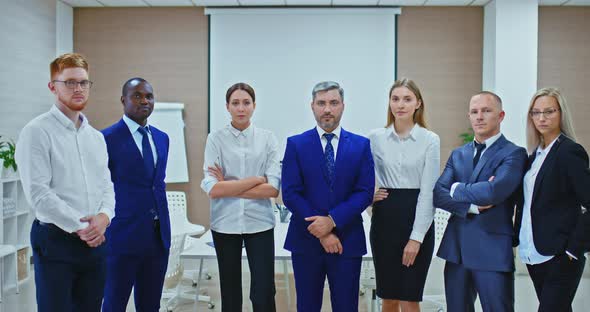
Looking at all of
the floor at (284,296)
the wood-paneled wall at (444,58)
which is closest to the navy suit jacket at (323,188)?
the floor at (284,296)

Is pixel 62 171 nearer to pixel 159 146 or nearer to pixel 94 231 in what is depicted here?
pixel 94 231

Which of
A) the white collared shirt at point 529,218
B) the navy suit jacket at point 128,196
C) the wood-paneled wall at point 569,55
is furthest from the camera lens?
the wood-paneled wall at point 569,55

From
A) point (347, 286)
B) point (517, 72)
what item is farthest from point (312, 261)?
point (517, 72)

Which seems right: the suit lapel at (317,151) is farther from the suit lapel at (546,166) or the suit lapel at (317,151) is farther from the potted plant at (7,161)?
the potted plant at (7,161)

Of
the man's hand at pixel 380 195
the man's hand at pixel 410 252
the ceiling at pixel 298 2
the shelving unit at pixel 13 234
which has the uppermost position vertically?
the ceiling at pixel 298 2

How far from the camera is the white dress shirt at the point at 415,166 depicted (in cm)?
277

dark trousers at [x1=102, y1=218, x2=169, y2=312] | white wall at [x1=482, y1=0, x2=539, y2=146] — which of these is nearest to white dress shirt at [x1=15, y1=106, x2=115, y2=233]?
dark trousers at [x1=102, y1=218, x2=169, y2=312]

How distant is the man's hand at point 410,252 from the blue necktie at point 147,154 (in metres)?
1.49

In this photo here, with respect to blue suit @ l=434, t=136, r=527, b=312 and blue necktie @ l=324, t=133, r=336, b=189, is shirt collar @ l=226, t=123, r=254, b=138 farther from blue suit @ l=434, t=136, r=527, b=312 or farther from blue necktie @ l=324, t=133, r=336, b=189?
blue suit @ l=434, t=136, r=527, b=312

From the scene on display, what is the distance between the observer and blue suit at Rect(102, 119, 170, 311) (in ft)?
8.79

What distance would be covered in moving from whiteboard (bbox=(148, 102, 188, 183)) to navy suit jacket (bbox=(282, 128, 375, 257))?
4.16 metres

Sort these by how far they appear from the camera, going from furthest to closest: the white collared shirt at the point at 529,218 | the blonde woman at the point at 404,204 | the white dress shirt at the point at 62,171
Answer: the blonde woman at the point at 404,204 → the white collared shirt at the point at 529,218 → the white dress shirt at the point at 62,171

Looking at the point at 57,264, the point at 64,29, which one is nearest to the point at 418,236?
the point at 57,264

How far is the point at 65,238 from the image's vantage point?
2.25 metres
